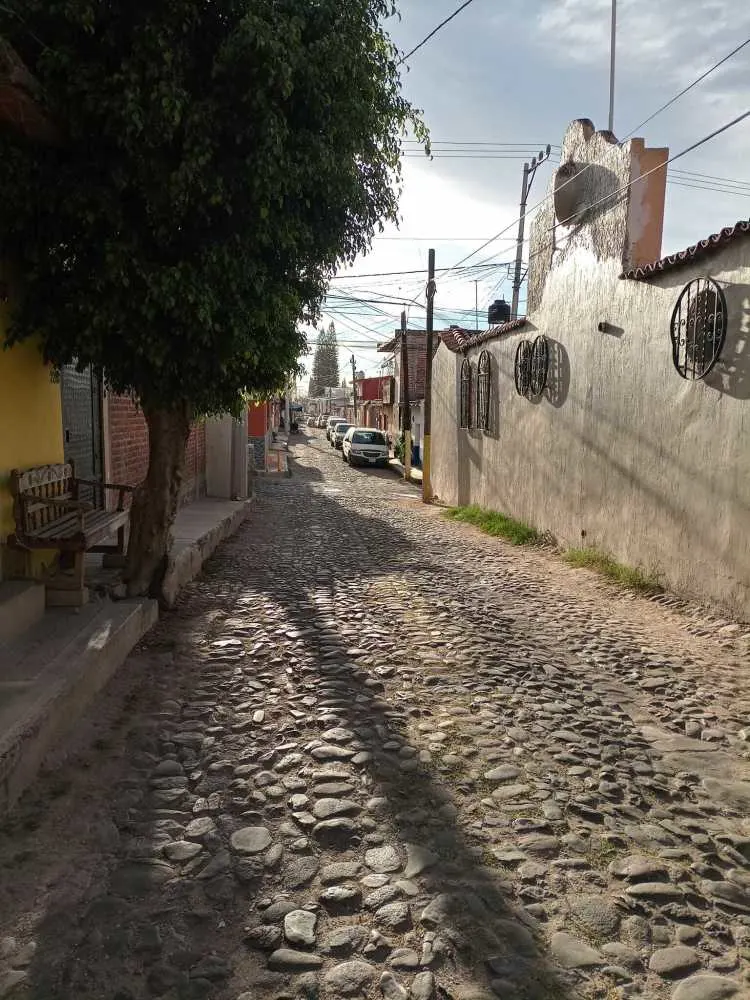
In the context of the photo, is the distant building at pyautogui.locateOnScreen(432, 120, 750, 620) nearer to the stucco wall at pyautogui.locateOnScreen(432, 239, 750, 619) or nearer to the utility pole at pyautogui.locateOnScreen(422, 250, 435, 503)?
the stucco wall at pyautogui.locateOnScreen(432, 239, 750, 619)

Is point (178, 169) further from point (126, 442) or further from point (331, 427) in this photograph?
point (331, 427)

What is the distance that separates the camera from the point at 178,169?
4133mm

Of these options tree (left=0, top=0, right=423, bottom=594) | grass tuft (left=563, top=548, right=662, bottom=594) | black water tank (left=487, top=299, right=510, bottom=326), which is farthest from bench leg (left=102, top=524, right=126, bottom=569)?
black water tank (left=487, top=299, right=510, bottom=326)

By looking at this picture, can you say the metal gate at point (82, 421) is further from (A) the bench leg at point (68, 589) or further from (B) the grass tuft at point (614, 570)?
(B) the grass tuft at point (614, 570)

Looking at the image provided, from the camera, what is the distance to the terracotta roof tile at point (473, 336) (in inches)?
465

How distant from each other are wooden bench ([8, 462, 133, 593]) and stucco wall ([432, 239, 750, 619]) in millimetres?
5133

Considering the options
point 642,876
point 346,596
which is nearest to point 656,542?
point 346,596

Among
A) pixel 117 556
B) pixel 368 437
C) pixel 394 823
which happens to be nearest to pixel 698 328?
pixel 394 823

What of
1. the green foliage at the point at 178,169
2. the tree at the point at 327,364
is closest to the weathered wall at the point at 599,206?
the green foliage at the point at 178,169

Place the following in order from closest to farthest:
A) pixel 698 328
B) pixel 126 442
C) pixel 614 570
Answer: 1. pixel 698 328
2. pixel 614 570
3. pixel 126 442

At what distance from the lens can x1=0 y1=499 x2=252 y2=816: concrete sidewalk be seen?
3.03 meters

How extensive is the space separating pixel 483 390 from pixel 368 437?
625 inches

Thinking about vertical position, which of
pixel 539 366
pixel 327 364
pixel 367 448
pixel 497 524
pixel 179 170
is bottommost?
pixel 497 524

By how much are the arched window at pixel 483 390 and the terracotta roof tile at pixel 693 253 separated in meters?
5.49
